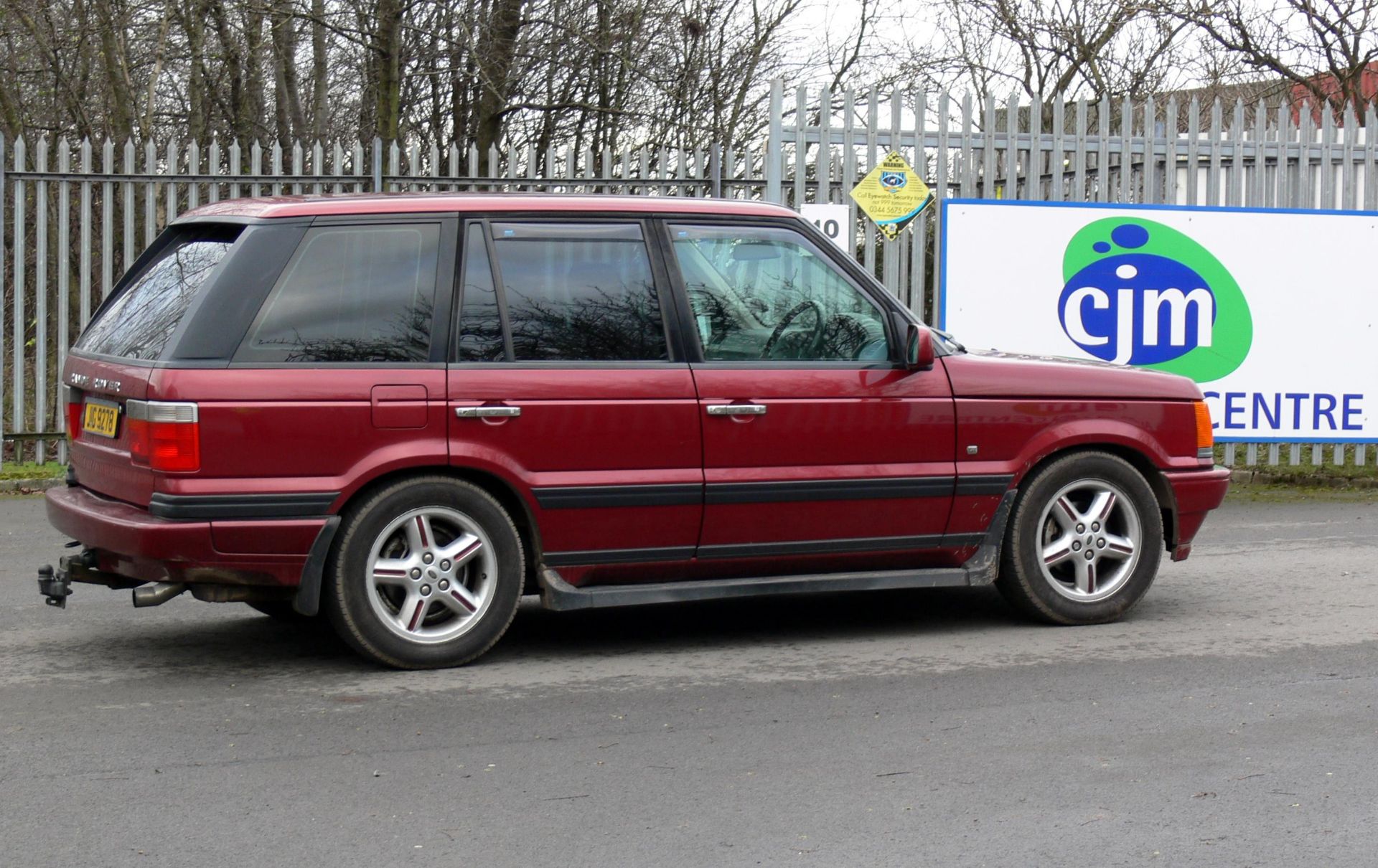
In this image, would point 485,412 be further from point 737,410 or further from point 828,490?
point 828,490

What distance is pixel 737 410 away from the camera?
629 cm

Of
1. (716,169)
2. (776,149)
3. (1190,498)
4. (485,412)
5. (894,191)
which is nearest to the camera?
(485,412)

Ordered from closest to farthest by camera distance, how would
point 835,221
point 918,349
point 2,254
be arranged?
point 918,349, point 835,221, point 2,254

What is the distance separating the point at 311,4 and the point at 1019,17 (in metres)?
10.1

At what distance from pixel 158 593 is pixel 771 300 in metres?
2.55

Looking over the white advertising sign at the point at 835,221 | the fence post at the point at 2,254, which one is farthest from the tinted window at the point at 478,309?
the fence post at the point at 2,254

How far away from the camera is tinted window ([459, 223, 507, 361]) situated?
605 centimetres

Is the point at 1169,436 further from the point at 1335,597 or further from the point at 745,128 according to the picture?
the point at 745,128

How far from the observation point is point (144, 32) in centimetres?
2014

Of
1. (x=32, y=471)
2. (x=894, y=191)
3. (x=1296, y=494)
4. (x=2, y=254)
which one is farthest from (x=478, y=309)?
(x=1296, y=494)

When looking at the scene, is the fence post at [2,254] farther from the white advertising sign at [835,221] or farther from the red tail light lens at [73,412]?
the red tail light lens at [73,412]

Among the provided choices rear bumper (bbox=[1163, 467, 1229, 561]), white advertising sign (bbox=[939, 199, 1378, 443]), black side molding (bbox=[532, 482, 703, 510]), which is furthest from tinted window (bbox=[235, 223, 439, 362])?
white advertising sign (bbox=[939, 199, 1378, 443])

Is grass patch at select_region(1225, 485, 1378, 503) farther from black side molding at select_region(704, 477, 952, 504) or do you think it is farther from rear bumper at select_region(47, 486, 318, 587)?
rear bumper at select_region(47, 486, 318, 587)

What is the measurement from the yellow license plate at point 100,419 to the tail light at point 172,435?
0.32m
